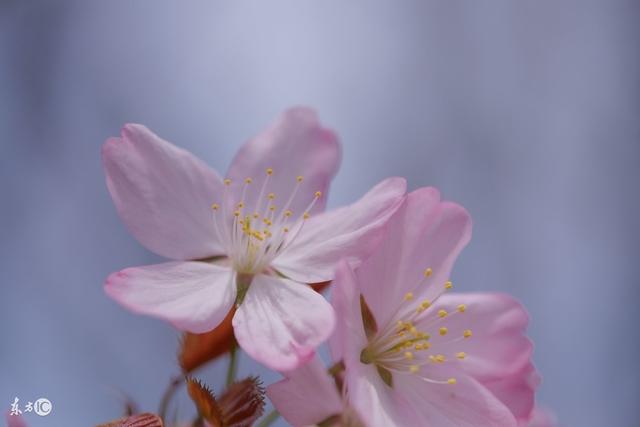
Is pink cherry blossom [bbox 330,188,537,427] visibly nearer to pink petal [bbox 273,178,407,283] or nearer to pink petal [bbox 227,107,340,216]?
pink petal [bbox 273,178,407,283]

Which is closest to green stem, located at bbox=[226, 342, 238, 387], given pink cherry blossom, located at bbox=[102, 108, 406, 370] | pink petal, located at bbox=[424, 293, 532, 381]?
pink cherry blossom, located at bbox=[102, 108, 406, 370]

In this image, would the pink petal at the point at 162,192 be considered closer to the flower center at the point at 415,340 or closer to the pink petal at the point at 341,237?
the pink petal at the point at 341,237

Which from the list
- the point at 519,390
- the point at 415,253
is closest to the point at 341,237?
the point at 415,253

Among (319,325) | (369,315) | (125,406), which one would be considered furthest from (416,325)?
(125,406)

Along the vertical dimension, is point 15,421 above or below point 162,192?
below

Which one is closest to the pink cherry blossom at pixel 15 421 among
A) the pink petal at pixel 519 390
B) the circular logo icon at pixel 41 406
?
the circular logo icon at pixel 41 406

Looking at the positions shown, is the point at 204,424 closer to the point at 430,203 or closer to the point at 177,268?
the point at 177,268

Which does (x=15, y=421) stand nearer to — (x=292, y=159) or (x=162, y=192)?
(x=162, y=192)
